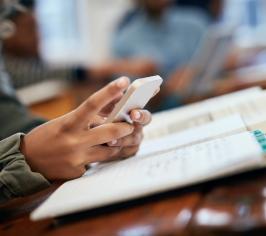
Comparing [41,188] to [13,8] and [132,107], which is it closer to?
[132,107]

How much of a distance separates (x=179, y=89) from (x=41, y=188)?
4.79 ft

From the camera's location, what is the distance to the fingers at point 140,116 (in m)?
0.64

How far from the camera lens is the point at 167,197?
1.57ft

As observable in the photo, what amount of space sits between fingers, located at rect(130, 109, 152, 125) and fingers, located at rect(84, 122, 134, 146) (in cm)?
2

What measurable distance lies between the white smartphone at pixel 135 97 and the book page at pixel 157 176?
0.23ft

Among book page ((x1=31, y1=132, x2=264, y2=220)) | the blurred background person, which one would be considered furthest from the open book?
the blurred background person

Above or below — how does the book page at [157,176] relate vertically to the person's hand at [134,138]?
above

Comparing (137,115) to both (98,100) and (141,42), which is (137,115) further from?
(141,42)

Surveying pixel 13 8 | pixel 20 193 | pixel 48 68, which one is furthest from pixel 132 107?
pixel 48 68

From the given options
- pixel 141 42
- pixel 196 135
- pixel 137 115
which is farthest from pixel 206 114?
pixel 141 42

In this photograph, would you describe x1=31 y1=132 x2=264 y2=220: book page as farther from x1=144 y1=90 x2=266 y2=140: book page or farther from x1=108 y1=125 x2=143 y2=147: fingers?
x1=144 y1=90 x2=266 y2=140: book page

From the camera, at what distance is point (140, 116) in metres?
0.65

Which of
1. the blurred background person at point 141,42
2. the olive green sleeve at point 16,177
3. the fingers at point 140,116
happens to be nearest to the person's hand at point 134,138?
the fingers at point 140,116

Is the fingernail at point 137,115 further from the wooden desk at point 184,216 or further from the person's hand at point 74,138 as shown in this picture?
the wooden desk at point 184,216
